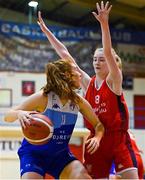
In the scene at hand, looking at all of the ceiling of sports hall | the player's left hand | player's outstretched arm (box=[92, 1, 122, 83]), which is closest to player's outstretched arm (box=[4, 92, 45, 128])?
the player's left hand

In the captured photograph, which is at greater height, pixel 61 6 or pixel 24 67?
pixel 61 6

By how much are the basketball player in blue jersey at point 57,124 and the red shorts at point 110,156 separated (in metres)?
0.17

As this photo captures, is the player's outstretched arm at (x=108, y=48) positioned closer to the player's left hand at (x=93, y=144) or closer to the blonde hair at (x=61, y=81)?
the blonde hair at (x=61, y=81)

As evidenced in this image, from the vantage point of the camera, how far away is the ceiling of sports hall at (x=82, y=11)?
1548 cm

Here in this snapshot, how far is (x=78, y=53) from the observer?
13.6 metres

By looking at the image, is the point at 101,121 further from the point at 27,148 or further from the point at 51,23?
the point at 51,23

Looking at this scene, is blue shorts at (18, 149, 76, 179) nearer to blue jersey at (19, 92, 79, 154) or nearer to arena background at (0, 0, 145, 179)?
blue jersey at (19, 92, 79, 154)

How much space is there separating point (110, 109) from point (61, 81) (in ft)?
1.68

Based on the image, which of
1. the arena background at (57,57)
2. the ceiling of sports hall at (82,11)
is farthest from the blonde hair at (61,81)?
the ceiling of sports hall at (82,11)

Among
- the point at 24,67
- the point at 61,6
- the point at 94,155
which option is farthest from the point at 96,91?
the point at 61,6

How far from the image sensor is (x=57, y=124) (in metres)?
3.84

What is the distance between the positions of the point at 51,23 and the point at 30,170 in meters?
13.6

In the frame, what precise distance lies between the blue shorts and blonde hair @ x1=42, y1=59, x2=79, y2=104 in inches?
18.1

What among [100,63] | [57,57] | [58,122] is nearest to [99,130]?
[58,122]
